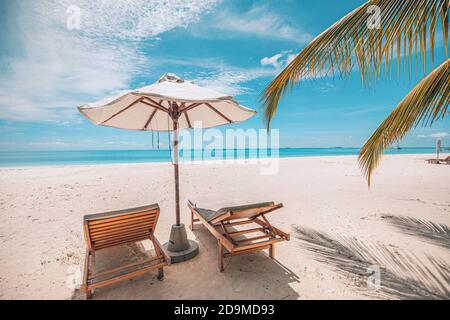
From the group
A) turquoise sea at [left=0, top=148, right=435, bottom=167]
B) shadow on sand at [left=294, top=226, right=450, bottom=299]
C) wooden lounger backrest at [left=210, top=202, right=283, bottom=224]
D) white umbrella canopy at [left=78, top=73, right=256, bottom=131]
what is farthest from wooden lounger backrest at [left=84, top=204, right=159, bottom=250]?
turquoise sea at [left=0, top=148, right=435, bottom=167]

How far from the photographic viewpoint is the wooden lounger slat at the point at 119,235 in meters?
2.38

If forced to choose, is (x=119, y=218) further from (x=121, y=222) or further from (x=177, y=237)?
(x=177, y=237)

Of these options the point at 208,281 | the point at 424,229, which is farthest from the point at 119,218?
the point at 424,229

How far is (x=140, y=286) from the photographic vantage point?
256 cm

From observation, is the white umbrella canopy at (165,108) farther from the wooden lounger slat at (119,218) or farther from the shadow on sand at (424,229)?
the shadow on sand at (424,229)

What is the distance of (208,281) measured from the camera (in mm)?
2660

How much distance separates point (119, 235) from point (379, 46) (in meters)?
3.68

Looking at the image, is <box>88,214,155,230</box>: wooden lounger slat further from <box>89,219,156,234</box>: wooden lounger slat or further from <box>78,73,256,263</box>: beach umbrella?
<box>78,73,256,263</box>: beach umbrella

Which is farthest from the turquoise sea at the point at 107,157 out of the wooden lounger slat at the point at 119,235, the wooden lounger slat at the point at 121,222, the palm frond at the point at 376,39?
the palm frond at the point at 376,39

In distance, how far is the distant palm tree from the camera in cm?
143

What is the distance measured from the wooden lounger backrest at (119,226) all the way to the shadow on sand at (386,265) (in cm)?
278

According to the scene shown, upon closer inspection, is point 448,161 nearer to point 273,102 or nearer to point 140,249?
point 273,102

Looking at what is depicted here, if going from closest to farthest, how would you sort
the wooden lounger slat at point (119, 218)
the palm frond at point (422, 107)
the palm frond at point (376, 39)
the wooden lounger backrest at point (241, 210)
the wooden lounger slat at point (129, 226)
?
the palm frond at point (376, 39)
the palm frond at point (422, 107)
the wooden lounger slat at point (119, 218)
the wooden lounger slat at point (129, 226)
the wooden lounger backrest at point (241, 210)
